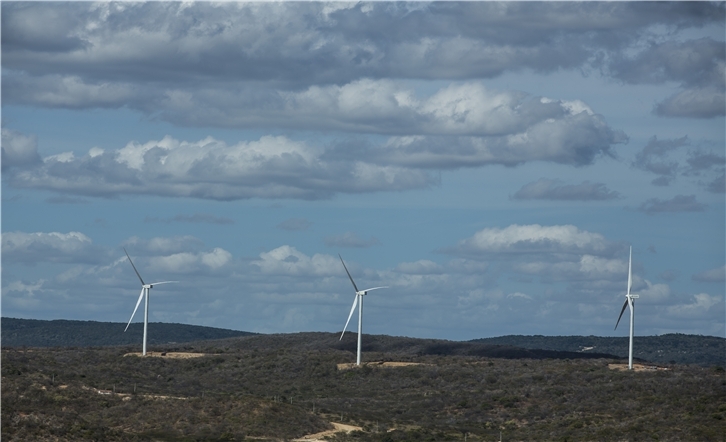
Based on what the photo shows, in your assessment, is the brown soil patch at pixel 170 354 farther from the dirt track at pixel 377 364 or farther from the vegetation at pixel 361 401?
the dirt track at pixel 377 364

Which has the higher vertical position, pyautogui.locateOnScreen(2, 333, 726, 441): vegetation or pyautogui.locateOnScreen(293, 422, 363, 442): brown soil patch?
pyautogui.locateOnScreen(2, 333, 726, 441): vegetation

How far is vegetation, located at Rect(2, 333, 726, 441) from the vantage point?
3430 inches

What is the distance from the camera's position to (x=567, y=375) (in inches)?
4786

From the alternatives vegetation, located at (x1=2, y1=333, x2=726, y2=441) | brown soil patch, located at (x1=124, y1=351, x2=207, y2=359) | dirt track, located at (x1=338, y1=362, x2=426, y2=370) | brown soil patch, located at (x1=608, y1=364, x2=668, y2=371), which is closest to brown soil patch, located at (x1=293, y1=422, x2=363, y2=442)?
vegetation, located at (x1=2, y1=333, x2=726, y2=441)

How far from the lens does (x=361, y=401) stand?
115 m

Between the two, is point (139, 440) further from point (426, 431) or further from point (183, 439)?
point (426, 431)

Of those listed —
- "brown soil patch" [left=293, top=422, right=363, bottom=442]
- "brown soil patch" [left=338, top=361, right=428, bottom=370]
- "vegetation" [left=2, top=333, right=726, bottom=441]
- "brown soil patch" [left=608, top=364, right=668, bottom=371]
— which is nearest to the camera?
"brown soil patch" [left=293, top=422, right=363, bottom=442]

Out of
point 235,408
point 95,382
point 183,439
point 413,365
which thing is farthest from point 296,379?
point 183,439

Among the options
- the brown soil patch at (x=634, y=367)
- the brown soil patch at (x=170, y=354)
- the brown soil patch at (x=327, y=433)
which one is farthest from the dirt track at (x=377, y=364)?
the brown soil patch at (x=327, y=433)

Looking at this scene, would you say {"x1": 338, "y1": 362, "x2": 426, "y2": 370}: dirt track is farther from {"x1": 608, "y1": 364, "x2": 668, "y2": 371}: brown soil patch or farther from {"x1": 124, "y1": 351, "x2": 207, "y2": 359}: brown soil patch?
{"x1": 608, "y1": 364, "x2": 668, "y2": 371}: brown soil patch

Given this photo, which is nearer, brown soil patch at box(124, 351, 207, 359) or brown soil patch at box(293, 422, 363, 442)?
brown soil patch at box(293, 422, 363, 442)

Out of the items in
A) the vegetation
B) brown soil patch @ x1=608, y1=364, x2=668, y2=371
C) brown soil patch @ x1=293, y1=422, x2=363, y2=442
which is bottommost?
brown soil patch @ x1=293, y1=422, x2=363, y2=442

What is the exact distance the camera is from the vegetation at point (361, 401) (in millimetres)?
87125

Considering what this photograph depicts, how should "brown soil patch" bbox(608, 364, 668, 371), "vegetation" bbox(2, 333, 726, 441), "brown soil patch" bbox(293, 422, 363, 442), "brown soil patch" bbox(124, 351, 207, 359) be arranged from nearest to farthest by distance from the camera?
"brown soil patch" bbox(293, 422, 363, 442), "vegetation" bbox(2, 333, 726, 441), "brown soil patch" bbox(608, 364, 668, 371), "brown soil patch" bbox(124, 351, 207, 359)
